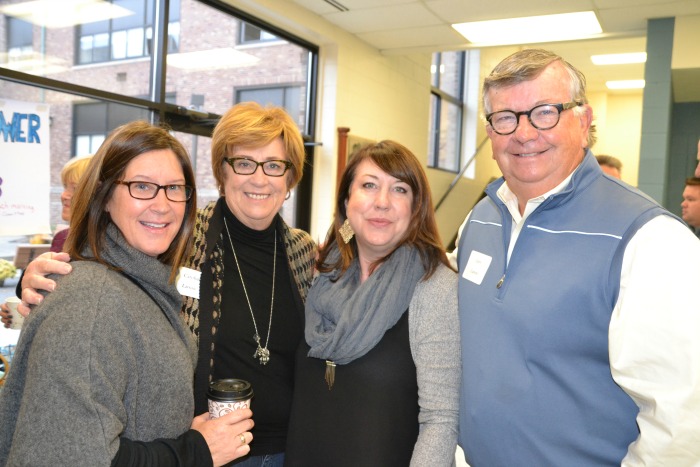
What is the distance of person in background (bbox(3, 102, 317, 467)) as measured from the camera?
1.76m

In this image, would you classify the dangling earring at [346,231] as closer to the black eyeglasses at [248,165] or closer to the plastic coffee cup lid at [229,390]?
the black eyeglasses at [248,165]

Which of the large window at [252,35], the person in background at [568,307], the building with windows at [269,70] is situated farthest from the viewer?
the large window at [252,35]

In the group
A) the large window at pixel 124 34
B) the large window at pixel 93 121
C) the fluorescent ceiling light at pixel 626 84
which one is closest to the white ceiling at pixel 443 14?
the large window at pixel 124 34

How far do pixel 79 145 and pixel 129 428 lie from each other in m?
2.84

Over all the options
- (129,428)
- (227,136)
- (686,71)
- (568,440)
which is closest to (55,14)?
(227,136)

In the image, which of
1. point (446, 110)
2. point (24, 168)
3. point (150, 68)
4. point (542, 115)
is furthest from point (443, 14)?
point (446, 110)

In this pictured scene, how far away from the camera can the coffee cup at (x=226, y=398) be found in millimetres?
1393

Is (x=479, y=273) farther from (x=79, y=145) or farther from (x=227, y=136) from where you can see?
(x=79, y=145)

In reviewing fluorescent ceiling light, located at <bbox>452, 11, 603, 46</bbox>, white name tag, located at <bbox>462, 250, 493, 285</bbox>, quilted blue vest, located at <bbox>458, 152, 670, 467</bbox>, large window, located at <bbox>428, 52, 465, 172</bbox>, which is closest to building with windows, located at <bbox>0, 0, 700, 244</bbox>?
fluorescent ceiling light, located at <bbox>452, 11, 603, 46</bbox>

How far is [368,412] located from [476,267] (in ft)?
1.74

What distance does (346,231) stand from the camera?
195 cm

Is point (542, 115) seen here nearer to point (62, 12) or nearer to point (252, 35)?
point (62, 12)

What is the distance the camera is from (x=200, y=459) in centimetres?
131

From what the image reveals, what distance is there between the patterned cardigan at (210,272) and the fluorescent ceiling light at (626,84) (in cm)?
933
